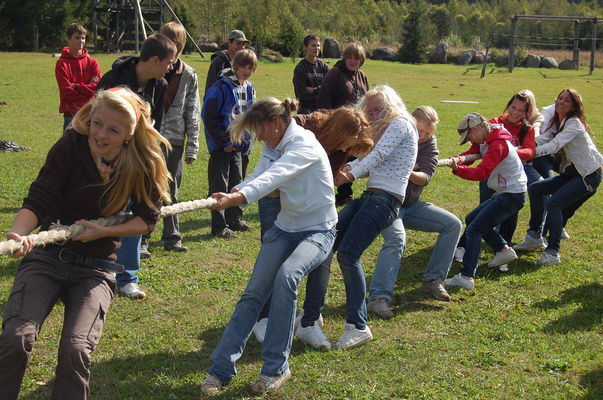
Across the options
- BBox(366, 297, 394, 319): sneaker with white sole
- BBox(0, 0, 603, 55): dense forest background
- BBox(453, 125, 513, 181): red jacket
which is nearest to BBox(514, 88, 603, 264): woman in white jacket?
BBox(453, 125, 513, 181): red jacket

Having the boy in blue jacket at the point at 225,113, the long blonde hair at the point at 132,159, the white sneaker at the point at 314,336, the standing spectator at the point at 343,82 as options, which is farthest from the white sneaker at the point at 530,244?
the long blonde hair at the point at 132,159

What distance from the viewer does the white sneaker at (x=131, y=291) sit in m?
6.42

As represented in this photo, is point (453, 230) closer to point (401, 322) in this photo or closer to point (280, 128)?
point (401, 322)

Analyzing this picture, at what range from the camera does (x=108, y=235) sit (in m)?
4.07

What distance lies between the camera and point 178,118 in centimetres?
762

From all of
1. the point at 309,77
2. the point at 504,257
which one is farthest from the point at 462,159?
the point at 309,77

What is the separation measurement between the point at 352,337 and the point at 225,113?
3.52 metres

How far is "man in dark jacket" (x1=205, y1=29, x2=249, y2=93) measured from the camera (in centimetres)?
855

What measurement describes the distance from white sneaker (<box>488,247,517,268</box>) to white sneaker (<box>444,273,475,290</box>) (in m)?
0.55

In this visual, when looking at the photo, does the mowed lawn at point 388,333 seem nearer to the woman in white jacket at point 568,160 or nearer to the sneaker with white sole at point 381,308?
the sneaker with white sole at point 381,308

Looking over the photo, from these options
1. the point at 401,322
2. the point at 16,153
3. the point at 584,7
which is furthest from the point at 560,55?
the point at 401,322

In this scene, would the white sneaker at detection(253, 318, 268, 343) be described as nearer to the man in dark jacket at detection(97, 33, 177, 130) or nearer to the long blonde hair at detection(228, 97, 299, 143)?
the long blonde hair at detection(228, 97, 299, 143)

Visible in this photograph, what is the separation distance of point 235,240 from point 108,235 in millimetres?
4421

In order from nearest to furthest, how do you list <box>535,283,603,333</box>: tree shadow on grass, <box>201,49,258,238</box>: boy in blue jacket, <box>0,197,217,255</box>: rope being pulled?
<box>0,197,217,255</box>: rope being pulled, <box>535,283,603,333</box>: tree shadow on grass, <box>201,49,258,238</box>: boy in blue jacket
